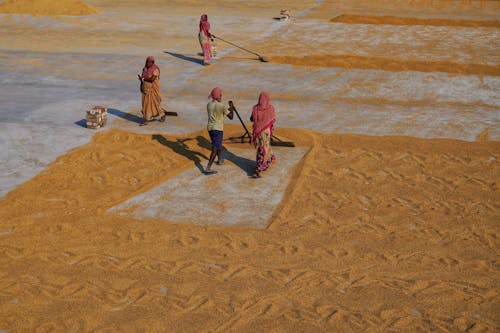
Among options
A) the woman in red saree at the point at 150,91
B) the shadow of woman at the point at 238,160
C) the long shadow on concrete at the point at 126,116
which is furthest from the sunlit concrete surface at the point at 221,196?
the long shadow on concrete at the point at 126,116

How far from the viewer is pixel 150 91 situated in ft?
55.1

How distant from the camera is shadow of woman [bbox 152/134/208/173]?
14.8 metres

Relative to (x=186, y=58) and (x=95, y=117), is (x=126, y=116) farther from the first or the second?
(x=186, y=58)

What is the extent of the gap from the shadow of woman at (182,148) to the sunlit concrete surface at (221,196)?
1.28 ft

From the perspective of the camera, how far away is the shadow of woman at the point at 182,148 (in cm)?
1475

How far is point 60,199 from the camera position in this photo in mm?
12719

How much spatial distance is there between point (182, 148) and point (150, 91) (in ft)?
7.18

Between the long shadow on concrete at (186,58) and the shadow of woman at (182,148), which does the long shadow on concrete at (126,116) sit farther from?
the long shadow on concrete at (186,58)

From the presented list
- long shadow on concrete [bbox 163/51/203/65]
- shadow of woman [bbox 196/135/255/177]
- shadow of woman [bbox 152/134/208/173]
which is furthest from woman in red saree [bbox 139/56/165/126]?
long shadow on concrete [bbox 163/51/203/65]

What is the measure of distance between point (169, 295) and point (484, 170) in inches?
295

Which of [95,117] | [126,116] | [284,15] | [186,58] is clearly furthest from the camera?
[284,15]

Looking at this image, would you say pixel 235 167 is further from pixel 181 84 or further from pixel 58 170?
pixel 181 84

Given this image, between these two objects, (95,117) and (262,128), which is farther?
(95,117)

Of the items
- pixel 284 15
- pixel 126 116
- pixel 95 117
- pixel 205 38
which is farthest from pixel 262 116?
pixel 284 15
